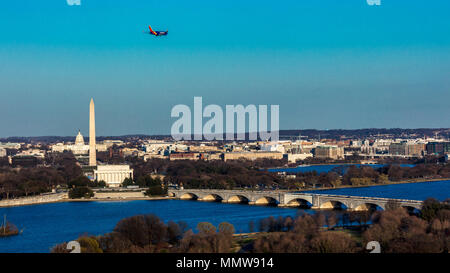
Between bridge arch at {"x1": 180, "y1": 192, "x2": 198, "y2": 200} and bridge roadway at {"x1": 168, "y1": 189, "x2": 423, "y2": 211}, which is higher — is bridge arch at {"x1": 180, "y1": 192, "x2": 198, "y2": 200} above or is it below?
below

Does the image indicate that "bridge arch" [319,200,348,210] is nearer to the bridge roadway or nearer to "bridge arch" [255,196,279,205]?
the bridge roadway

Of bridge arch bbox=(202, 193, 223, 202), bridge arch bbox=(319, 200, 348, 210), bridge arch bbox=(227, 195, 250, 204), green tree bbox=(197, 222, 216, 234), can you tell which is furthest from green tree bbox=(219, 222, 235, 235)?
bridge arch bbox=(202, 193, 223, 202)

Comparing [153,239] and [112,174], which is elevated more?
[112,174]

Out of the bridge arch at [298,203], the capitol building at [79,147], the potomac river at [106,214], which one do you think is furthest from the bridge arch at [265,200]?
the capitol building at [79,147]

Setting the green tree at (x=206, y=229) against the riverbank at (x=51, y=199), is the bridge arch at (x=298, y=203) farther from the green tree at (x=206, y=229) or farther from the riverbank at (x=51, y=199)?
the green tree at (x=206, y=229)

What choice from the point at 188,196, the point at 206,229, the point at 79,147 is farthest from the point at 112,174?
the point at 79,147

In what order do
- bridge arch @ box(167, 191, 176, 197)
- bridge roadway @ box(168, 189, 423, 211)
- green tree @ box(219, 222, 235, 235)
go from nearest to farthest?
1. green tree @ box(219, 222, 235, 235)
2. bridge roadway @ box(168, 189, 423, 211)
3. bridge arch @ box(167, 191, 176, 197)

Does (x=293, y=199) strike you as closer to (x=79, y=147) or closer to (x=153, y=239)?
(x=153, y=239)
